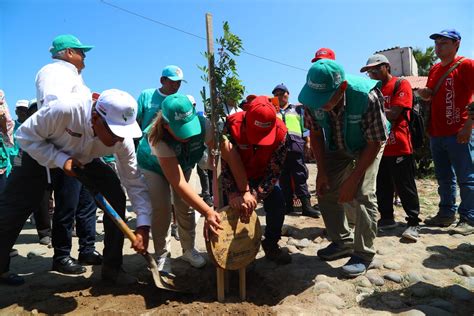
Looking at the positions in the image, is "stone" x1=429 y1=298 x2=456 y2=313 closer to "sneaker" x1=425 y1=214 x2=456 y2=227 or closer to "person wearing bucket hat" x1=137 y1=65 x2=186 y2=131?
"sneaker" x1=425 y1=214 x2=456 y2=227

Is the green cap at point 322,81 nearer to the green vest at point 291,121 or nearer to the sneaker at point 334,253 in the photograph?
the sneaker at point 334,253

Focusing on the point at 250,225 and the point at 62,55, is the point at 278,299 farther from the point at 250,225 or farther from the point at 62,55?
the point at 62,55

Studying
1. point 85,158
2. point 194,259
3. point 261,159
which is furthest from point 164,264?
point 261,159

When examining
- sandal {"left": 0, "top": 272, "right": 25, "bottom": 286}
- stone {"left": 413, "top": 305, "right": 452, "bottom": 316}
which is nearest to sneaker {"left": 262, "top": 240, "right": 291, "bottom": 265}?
stone {"left": 413, "top": 305, "right": 452, "bottom": 316}

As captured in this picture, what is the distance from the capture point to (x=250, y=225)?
3.05 meters

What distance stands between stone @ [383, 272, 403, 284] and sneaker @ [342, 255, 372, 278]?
166mm

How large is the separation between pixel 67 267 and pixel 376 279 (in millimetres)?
2710

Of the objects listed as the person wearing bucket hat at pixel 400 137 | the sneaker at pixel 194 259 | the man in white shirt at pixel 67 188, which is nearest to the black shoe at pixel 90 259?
the man in white shirt at pixel 67 188

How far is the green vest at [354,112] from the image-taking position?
2877 mm

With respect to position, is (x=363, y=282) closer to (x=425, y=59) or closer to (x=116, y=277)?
(x=116, y=277)

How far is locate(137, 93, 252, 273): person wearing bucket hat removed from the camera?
8.82 ft

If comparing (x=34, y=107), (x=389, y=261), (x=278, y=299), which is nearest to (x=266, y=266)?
(x=278, y=299)

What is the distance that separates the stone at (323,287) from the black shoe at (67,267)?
2.14m

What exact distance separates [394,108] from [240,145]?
6.56 ft
